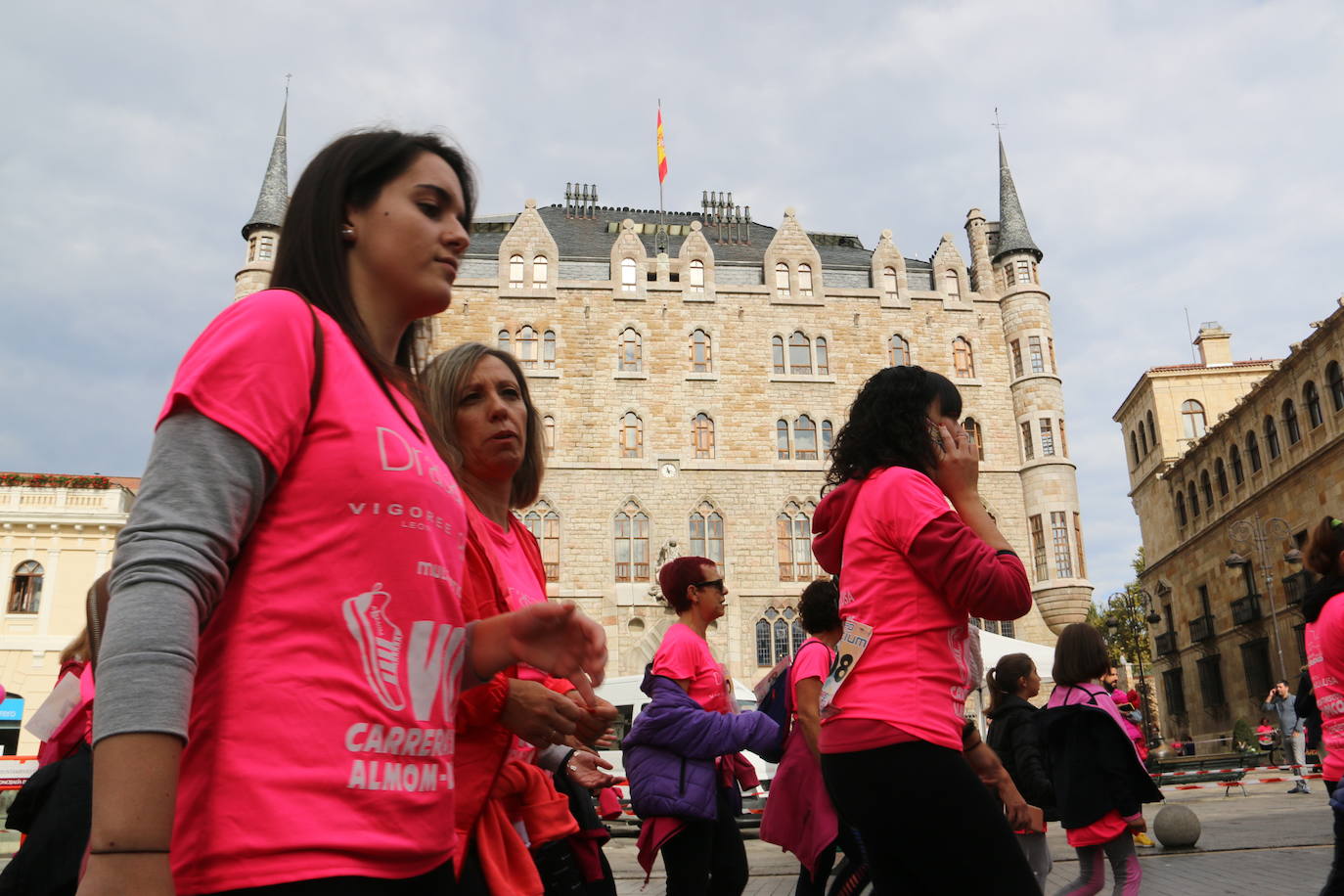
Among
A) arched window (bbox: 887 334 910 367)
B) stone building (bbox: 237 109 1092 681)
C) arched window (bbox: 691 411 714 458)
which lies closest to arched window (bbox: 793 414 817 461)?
stone building (bbox: 237 109 1092 681)

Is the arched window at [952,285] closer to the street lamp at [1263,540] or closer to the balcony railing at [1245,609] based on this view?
the street lamp at [1263,540]

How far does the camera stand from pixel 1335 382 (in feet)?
80.0

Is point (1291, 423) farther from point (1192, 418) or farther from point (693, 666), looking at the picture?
point (693, 666)

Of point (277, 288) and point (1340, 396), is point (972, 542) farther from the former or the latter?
point (1340, 396)

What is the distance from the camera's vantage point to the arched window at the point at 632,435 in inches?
1132

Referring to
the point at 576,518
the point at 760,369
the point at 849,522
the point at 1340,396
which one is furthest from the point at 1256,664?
the point at 849,522

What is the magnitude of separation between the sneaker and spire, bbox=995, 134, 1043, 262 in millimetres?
32344

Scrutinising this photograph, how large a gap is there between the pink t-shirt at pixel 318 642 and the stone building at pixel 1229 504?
1945 cm

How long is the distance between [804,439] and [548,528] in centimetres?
803

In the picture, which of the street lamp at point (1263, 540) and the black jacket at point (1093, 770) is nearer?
the black jacket at point (1093, 770)

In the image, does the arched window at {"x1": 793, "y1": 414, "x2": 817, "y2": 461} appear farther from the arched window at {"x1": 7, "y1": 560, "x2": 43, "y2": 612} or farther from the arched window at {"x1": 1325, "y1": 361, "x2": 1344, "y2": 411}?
the arched window at {"x1": 7, "y1": 560, "x2": 43, "y2": 612}

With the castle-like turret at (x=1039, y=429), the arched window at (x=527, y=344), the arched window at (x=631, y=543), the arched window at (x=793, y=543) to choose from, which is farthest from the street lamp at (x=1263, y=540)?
the arched window at (x=527, y=344)

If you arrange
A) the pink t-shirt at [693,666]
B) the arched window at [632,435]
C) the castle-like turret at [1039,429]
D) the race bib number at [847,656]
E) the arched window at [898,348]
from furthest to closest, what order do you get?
the arched window at [898,348] → the arched window at [632,435] → the castle-like turret at [1039,429] → the pink t-shirt at [693,666] → the race bib number at [847,656]

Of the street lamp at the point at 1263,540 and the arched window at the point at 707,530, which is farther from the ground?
the arched window at the point at 707,530
